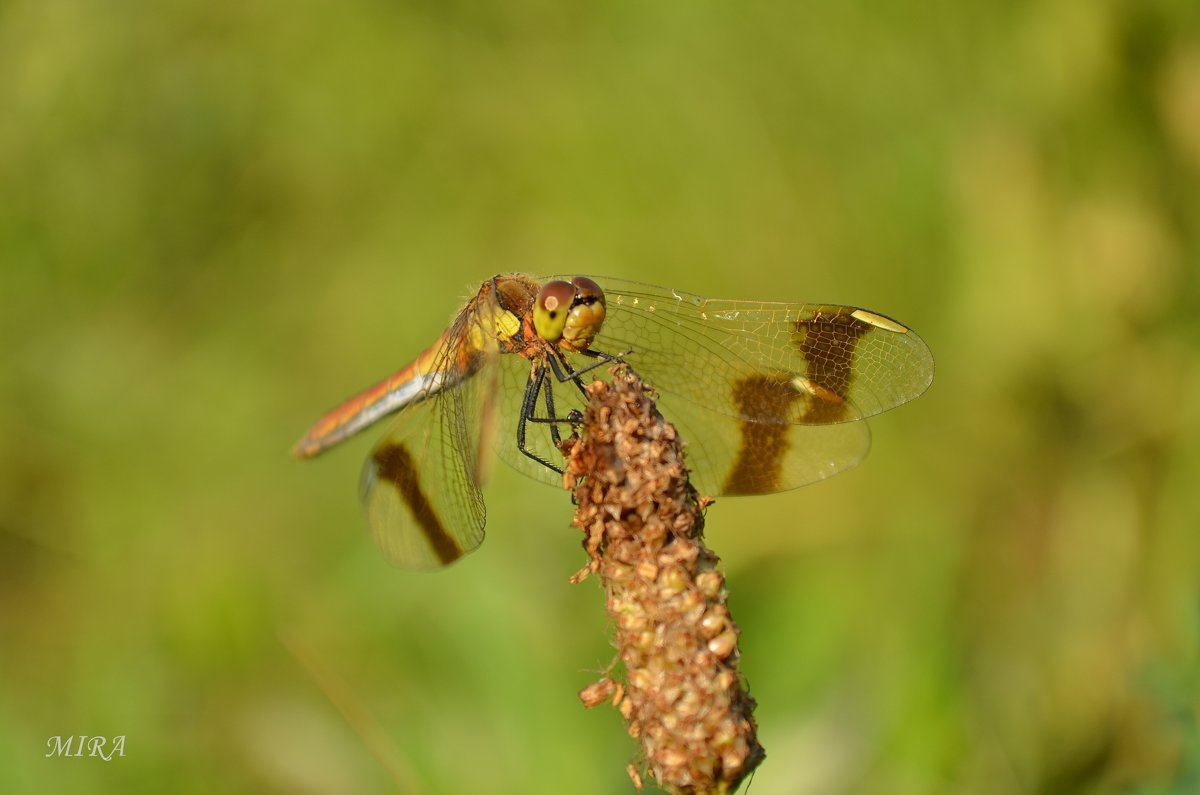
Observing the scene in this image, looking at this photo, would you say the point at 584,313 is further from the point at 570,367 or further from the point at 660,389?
the point at 660,389

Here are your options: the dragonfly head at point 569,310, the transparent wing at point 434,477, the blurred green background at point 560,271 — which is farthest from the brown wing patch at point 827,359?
the transparent wing at point 434,477

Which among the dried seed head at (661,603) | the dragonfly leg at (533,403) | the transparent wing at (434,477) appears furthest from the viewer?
the dragonfly leg at (533,403)

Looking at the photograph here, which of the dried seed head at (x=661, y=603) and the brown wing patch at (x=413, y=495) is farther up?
the brown wing patch at (x=413, y=495)

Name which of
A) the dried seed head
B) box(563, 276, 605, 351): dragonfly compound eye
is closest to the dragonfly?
box(563, 276, 605, 351): dragonfly compound eye

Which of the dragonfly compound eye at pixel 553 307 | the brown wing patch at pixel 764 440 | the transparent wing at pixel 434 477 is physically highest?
the dragonfly compound eye at pixel 553 307

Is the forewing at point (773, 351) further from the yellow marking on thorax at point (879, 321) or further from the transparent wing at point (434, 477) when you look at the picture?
the transparent wing at point (434, 477)

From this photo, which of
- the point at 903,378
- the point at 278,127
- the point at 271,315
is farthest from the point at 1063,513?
the point at 278,127

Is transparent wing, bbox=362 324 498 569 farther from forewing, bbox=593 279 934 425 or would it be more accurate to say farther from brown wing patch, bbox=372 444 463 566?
forewing, bbox=593 279 934 425

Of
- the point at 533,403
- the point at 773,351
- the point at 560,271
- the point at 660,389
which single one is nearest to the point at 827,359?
the point at 773,351
